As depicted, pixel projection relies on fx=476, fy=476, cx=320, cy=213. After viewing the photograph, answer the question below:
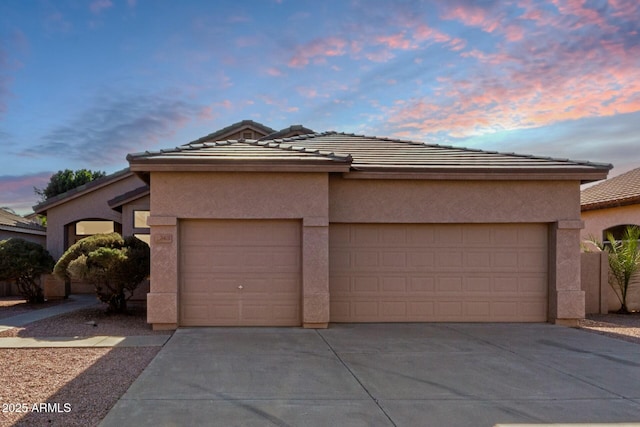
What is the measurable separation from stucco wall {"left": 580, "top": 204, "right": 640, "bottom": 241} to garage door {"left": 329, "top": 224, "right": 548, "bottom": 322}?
7027 millimetres

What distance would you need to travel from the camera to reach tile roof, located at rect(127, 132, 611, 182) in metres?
10.4

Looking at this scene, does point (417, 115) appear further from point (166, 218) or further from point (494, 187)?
point (166, 218)

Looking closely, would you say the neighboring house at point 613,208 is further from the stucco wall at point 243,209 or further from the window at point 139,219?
the window at point 139,219

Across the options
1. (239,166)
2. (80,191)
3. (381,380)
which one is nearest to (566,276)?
(381,380)

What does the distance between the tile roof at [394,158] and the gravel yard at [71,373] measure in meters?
3.76

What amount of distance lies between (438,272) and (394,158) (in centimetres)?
296

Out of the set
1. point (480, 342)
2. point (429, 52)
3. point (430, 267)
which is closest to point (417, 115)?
point (429, 52)

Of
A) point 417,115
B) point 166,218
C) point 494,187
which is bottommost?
point 166,218

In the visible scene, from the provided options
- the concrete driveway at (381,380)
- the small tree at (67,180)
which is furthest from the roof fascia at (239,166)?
the small tree at (67,180)

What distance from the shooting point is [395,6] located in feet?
38.7

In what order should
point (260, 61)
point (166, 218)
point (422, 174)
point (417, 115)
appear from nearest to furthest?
point (166, 218) → point (422, 174) → point (260, 61) → point (417, 115)

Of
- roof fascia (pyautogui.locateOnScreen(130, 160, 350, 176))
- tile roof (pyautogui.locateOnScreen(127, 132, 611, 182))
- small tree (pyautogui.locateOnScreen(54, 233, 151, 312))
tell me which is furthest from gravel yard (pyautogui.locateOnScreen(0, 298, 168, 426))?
tile roof (pyautogui.locateOnScreen(127, 132, 611, 182))

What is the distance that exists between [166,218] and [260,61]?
629cm

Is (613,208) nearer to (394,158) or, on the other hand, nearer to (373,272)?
(394,158)
